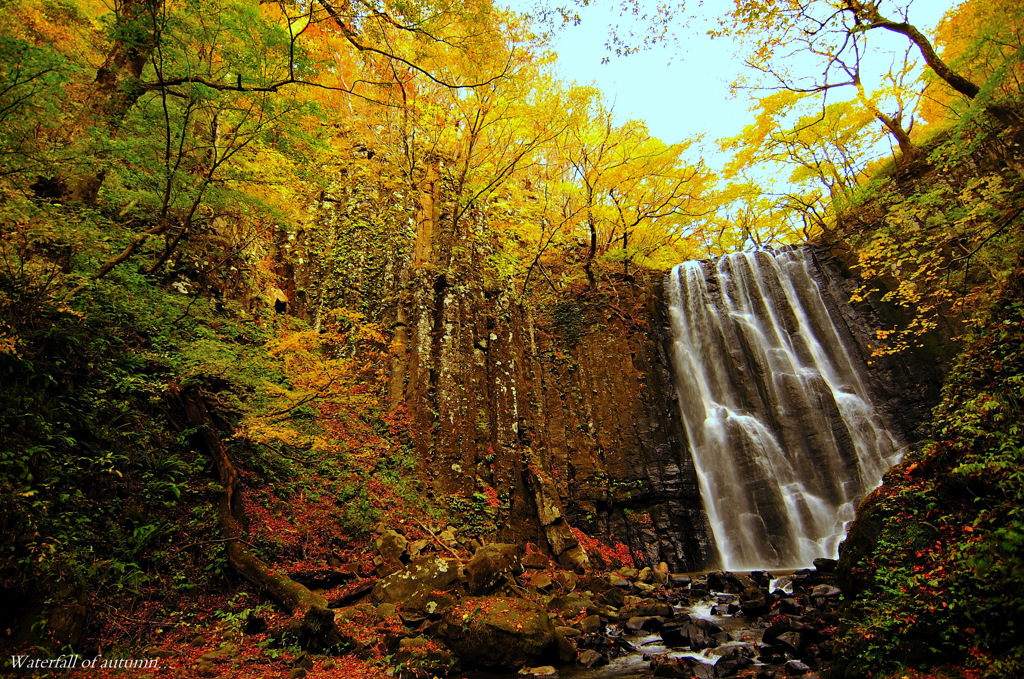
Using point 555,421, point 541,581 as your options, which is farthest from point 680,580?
point 555,421

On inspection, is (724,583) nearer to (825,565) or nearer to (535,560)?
(825,565)

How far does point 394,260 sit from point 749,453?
1347 cm

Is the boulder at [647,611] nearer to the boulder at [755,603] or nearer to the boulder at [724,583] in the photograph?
the boulder at [755,603]

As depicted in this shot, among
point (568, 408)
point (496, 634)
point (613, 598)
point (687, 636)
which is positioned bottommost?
point (687, 636)

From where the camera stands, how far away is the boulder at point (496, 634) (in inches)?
219

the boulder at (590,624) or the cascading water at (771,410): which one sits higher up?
the cascading water at (771,410)

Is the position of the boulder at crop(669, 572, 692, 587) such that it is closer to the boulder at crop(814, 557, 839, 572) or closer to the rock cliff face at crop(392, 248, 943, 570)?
the rock cliff face at crop(392, 248, 943, 570)

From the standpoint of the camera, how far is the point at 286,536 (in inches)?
277

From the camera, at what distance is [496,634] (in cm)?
564

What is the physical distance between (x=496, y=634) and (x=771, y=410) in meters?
13.0

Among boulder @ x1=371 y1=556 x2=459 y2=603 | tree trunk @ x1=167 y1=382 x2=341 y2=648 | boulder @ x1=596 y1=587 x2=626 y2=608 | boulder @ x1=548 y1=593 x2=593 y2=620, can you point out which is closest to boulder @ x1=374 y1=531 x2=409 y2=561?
boulder @ x1=371 y1=556 x2=459 y2=603

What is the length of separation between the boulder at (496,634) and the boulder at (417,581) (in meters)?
0.68

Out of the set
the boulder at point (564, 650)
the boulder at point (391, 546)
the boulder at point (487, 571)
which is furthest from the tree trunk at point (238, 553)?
the boulder at point (564, 650)

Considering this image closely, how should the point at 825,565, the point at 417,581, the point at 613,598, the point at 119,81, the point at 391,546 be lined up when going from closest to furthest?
the point at 119,81, the point at 417,581, the point at 391,546, the point at 613,598, the point at 825,565
